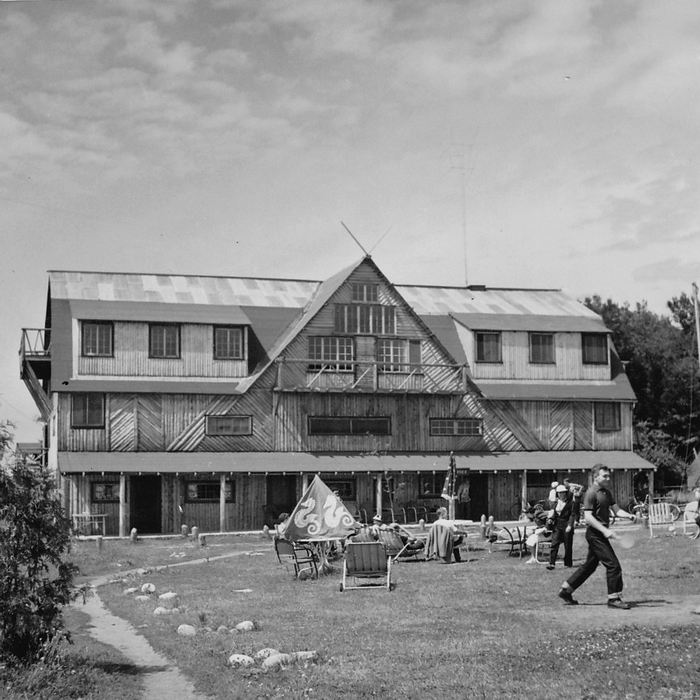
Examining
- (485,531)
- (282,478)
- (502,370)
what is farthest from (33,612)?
(502,370)

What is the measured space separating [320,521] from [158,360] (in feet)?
84.2

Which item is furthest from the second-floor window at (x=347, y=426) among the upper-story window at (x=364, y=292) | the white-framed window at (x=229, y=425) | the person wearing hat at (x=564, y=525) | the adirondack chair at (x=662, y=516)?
the person wearing hat at (x=564, y=525)

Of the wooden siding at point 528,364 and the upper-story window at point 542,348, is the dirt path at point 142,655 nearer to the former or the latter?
the wooden siding at point 528,364

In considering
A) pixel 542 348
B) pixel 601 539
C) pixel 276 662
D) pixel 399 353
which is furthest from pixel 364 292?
pixel 276 662

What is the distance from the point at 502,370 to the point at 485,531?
63.8ft

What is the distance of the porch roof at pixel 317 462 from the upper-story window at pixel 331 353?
4060mm

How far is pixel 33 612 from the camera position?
520 inches

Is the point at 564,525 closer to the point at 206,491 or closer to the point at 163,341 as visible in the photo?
the point at 206,491

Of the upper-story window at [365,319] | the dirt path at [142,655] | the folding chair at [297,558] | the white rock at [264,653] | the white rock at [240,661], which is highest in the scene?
the upper-story window at [365,319]

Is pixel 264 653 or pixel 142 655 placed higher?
pixel 264 653

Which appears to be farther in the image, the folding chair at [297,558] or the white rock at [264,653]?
the folding chair at [297,558]

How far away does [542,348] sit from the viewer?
55.5 meters

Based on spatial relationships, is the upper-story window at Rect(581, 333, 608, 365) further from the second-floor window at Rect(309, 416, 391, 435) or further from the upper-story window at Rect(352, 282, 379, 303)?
the second-floor window at Rect(309, 416, 391, 435)

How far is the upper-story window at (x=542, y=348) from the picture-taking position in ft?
182
